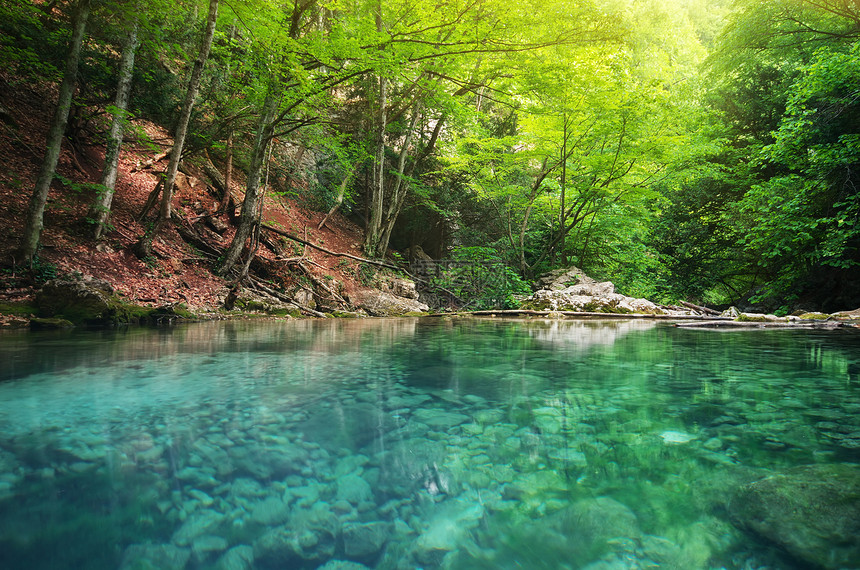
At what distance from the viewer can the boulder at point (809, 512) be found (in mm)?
1032

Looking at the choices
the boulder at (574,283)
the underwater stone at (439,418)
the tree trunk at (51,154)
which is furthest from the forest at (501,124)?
the underwater stone at (439,418)

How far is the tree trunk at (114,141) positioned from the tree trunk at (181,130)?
72 cm

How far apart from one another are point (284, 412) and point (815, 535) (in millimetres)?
2188

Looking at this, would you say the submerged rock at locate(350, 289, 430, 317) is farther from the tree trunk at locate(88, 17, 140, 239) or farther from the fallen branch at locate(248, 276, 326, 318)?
the tree trunk at locate(88, 17, 140, 239)

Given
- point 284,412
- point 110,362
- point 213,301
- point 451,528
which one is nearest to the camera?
point 451,528

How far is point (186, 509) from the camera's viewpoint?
127cm

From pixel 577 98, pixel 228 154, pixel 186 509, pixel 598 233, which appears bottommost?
pixel 186 509

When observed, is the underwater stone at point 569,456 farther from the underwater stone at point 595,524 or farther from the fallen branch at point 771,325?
the fallen branch at point 771,325

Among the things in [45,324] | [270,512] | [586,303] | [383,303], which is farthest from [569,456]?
[383,303]

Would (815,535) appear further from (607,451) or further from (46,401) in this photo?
(46,401)

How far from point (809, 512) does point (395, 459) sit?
1358 millimetres

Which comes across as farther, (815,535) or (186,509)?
(186,509)

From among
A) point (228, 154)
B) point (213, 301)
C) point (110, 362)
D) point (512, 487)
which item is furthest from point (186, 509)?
point (228, 154)

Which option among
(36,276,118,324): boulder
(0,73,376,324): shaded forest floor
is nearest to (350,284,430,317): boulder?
(0,73,376,324): shaded forest floor
